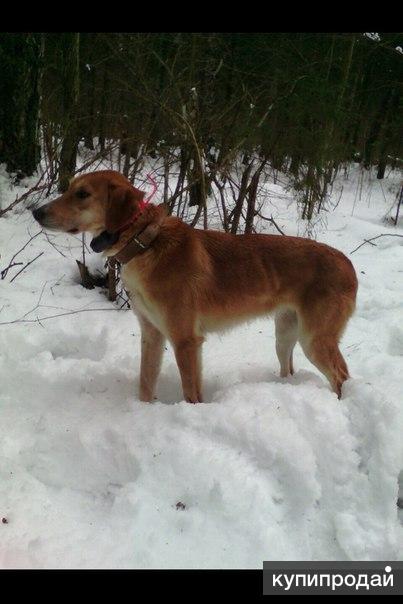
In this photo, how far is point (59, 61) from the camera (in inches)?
313

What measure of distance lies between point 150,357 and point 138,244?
88 centimetres

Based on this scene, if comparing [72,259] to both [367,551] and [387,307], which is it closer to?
[387,307]

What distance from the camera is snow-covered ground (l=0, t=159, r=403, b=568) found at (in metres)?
2.02

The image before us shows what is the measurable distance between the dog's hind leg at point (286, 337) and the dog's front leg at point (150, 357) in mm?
952

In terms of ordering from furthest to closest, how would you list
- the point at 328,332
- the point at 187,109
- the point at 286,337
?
the point at 187,109 < the point at 286,337 < the point at 328,332

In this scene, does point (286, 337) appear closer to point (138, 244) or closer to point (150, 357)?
point (150, 357)

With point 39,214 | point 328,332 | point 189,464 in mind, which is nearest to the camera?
point 189,464

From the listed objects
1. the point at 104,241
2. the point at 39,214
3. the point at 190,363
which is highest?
the point at 39,214

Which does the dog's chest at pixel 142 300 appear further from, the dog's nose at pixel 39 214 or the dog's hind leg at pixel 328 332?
the dog's hind leg at pixel 328 332

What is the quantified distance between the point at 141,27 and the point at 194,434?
2112mm

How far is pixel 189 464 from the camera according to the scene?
2355mm

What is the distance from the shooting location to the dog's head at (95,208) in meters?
2.77

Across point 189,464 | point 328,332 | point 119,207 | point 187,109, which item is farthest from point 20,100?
point 189,464

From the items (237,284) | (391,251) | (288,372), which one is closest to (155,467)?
(237,284)
